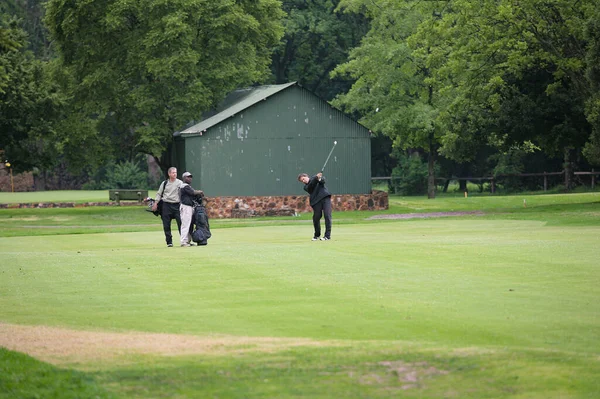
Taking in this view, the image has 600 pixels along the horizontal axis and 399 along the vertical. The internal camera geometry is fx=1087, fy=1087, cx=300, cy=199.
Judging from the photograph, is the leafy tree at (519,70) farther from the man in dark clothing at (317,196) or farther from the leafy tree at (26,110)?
the leafy tree at (26,110)

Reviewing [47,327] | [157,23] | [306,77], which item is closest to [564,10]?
[157,23]

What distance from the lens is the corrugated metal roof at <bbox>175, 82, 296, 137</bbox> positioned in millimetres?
52125

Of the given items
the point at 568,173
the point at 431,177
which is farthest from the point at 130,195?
the point at 568,173

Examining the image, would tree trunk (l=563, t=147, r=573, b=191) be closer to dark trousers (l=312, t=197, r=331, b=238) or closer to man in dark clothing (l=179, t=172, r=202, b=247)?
dark trousers (l=312, t=197, r=331, b=238)

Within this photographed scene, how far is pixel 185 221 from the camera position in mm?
26875

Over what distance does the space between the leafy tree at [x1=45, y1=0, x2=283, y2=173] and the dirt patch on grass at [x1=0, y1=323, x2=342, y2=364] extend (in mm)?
40924

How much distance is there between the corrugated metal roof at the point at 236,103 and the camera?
52.1 meters

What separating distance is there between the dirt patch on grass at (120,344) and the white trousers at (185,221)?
1418 cm

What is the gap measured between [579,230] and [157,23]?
29148 millimetres

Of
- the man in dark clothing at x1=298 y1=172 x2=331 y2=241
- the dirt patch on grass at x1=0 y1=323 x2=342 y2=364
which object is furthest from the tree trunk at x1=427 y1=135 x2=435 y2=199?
the dirt patch on grass at x1=0 y1=323 x2=342 y2=364

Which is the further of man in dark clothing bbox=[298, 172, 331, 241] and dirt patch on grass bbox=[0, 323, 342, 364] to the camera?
man in dark clothing bbox=[298, 172, 331, 241]

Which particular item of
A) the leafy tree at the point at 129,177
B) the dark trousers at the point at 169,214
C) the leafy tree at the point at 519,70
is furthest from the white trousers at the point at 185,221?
the leafy tree at the point at 129,177

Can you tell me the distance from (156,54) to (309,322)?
42.9 metres

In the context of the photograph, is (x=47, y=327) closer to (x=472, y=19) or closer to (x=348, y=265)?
(x=348, y=265)
